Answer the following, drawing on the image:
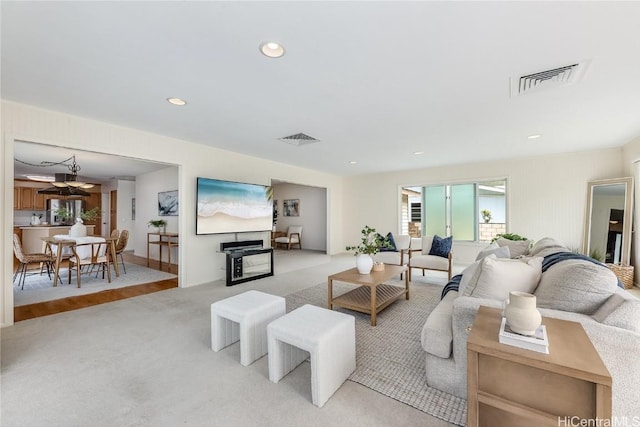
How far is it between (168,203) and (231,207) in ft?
8.48

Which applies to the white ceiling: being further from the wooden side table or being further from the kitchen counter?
the kitchen counter

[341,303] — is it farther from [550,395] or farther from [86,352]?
[86,352]

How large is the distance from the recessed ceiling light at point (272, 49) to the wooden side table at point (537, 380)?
85.1 inches

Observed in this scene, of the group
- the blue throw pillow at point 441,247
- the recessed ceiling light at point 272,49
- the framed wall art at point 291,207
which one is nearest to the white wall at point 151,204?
the framed wall art at point 291,207

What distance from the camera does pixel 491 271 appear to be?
184cm

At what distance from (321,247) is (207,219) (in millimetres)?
4898

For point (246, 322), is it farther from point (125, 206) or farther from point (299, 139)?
point (125, 206)

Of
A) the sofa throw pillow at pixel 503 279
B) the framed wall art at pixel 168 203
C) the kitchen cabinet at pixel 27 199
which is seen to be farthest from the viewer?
the kitchen cabinet at pixel 27 199

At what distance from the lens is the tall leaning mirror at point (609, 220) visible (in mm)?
4523

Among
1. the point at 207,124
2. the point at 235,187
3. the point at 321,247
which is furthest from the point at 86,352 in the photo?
the point at 321,247

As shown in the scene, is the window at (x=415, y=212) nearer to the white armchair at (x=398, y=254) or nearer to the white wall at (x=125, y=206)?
the white armchair at (x=398, y=254)

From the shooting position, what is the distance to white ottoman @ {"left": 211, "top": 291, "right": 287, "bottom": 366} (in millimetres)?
2148

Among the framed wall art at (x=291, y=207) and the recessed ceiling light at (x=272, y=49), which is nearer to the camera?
the recessed ceiling light at (x=272, y=49)

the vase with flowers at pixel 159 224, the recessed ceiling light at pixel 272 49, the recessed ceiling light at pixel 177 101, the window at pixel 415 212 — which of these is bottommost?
the vase with flowers at pixel 159 224
